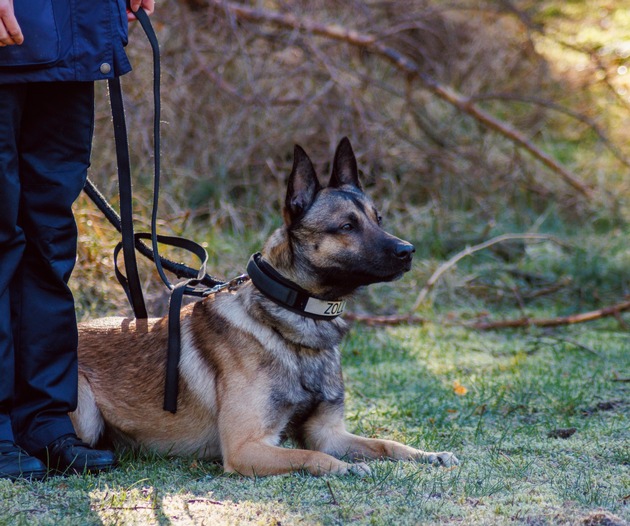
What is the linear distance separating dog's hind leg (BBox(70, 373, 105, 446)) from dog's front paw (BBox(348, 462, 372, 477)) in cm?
110

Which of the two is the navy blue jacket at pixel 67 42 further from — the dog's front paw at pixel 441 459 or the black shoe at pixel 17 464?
the dog's front paw at pixel 441 459

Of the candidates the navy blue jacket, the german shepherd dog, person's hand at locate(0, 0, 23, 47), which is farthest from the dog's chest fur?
person's hand at locate(0, 0, 23, 47)

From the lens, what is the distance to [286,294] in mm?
3229

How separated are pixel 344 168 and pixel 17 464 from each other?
1821 mm

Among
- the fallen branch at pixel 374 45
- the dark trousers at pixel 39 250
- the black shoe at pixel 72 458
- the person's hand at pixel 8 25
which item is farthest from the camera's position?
the fallen branch at pixel 374 45

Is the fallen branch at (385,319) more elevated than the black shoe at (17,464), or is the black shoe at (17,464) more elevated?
the black shoe at (17,464)

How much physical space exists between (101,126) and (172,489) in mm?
4543

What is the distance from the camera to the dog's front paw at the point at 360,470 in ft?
9.52

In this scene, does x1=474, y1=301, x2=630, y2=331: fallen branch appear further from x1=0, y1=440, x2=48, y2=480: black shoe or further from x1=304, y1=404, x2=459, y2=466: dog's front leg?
x1=0, y1=440, x2=48, y2=480: black shoe

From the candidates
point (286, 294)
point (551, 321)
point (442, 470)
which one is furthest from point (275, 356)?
point (551, 321)

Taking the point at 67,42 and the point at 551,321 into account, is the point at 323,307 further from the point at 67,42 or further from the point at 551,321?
the point at 551,321

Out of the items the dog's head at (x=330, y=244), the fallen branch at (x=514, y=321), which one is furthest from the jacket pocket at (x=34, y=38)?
the fallen branch at (x=514, y=321)

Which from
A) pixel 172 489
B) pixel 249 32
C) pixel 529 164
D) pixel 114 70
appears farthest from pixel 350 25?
pixel 172 489

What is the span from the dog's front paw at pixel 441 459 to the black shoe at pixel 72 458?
3.92ft
